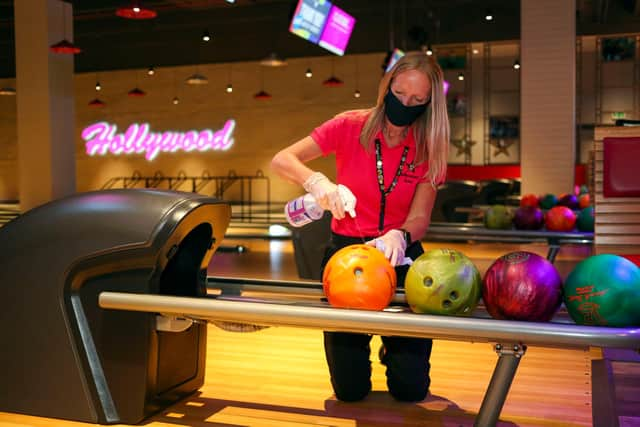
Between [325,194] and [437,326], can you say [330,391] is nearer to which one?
[325,194]

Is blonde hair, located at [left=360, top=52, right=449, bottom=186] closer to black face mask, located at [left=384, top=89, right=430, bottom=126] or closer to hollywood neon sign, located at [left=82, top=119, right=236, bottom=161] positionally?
black face mask, located at [left=384, top=89, right=430, bottom=126]

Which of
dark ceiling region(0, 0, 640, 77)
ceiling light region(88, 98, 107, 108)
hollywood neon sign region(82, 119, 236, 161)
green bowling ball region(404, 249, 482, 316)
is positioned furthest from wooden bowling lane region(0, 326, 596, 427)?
ceiling light region(88, 98, 107, 108)

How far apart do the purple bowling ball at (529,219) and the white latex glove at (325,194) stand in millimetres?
3337

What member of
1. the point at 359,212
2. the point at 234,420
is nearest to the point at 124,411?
the point at 234,420

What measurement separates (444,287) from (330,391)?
103cm

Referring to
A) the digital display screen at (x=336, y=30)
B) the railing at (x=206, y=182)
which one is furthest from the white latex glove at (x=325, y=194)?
the railing at (x=206, y=182)

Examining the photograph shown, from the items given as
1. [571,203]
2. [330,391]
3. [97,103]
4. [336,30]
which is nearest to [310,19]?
[336,30]

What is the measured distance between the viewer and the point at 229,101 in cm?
1989

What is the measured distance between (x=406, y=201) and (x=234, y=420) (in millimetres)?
959

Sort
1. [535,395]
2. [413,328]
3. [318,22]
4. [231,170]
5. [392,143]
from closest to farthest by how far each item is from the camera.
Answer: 1. [413,328]
2. [392,143]
3. [535,395]
4. [318,22]
5. [231,170]

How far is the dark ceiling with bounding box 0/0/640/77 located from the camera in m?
14.2

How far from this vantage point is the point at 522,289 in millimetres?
1892

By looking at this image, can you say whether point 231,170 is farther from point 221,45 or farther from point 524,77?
point 524,77

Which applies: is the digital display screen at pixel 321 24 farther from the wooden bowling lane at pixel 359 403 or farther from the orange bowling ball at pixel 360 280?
the orange bowling ball at pixel 360 280
